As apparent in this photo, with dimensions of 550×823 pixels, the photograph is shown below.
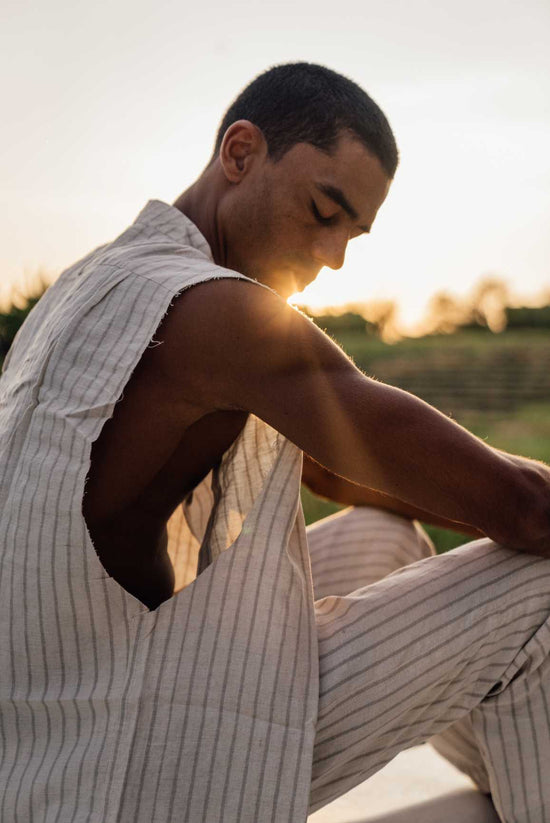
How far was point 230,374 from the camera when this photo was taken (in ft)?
4.59

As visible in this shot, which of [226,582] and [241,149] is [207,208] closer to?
[241,149]

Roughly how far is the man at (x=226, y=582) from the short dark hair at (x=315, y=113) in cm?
46

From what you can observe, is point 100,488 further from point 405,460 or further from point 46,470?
point 405,460

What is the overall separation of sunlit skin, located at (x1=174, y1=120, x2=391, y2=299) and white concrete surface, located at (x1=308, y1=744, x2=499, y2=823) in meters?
1.27

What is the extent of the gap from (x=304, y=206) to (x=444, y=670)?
38.9 inches

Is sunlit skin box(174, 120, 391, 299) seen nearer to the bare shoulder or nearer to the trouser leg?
the bare shoulder

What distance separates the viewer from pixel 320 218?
1893 mm

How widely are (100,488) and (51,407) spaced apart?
16 cm

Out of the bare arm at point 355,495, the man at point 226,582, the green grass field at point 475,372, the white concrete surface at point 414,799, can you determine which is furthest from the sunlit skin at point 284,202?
the green grass field at point 475,372

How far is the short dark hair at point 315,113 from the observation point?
1.88 metres

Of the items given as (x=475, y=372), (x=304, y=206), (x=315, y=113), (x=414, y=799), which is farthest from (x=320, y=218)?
(x=475, y=372)

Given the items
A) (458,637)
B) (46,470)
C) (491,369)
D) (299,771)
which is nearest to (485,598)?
(458,637)

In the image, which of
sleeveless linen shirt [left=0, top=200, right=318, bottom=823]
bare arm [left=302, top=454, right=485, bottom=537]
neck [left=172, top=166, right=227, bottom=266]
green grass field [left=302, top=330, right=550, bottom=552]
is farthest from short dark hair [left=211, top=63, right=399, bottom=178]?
green grass field [left=302, top=330, right=550, bottom=552]

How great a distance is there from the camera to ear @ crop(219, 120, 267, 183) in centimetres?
192
